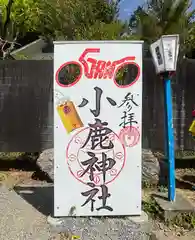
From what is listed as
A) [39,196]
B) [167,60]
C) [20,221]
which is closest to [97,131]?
[167,60]

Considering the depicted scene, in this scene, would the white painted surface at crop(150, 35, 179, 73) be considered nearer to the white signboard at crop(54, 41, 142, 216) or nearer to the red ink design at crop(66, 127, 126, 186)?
the white signboard at crop(54, 41, 142, 216)

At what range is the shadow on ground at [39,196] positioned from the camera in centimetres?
470

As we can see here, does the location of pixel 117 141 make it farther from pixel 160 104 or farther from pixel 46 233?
pixel 160 104

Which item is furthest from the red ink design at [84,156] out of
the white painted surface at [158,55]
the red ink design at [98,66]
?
the white painted surface at [158,55]

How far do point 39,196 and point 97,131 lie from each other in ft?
5.12

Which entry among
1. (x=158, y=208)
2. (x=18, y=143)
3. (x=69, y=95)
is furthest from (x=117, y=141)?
(x=18, y=143)

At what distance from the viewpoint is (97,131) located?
4203 millimetres

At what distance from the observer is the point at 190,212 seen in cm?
438

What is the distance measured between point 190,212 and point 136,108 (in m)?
1.43

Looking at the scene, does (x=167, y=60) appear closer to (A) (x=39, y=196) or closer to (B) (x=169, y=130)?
(B) (x=169, y=130)

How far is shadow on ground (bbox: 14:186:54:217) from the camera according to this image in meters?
4.70

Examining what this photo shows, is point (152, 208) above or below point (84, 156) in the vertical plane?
below

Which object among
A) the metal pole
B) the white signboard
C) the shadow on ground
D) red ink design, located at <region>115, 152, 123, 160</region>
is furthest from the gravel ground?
the metal pole

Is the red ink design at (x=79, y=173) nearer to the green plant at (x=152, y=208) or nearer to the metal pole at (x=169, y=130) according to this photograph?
the green plant at (x=152, y=208)
